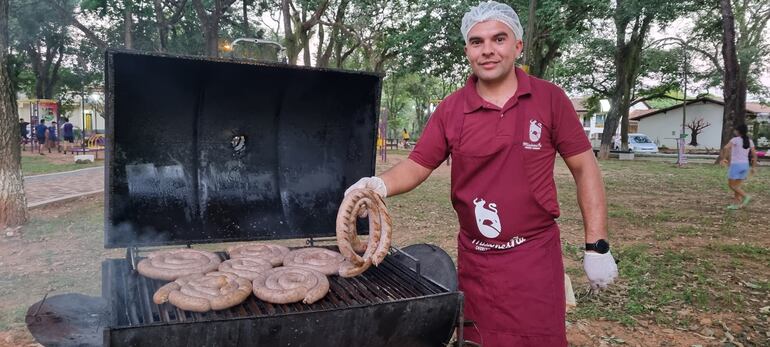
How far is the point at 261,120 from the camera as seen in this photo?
3.60 meters

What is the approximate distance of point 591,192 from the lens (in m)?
2.49

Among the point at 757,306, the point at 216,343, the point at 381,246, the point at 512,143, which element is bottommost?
the point at 757,306

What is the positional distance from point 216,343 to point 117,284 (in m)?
0.93

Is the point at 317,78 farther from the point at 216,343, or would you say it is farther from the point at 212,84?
the point at 216,343

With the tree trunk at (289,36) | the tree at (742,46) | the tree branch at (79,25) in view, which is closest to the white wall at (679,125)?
the tree at (742,46)

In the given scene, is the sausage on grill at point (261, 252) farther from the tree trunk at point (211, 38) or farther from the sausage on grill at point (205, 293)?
the tree trunk at point (211, 38)

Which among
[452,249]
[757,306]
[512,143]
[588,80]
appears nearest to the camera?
[512,143]

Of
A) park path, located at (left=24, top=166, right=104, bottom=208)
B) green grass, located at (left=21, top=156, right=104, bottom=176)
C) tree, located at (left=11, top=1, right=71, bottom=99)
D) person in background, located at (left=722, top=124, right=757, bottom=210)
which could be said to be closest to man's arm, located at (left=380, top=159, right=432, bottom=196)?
park path, located at (left=24, top=166, right=104, bottom=208)

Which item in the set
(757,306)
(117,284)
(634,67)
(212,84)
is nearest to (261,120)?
(212,84)

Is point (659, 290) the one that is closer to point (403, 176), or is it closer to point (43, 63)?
point (403, 176)

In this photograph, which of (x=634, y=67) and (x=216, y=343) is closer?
(x=216, y=343)

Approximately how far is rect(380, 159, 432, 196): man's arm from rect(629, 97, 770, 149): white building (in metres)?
52.4

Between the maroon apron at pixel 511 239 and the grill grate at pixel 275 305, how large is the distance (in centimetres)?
42

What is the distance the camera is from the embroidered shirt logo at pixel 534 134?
2.41 metres
